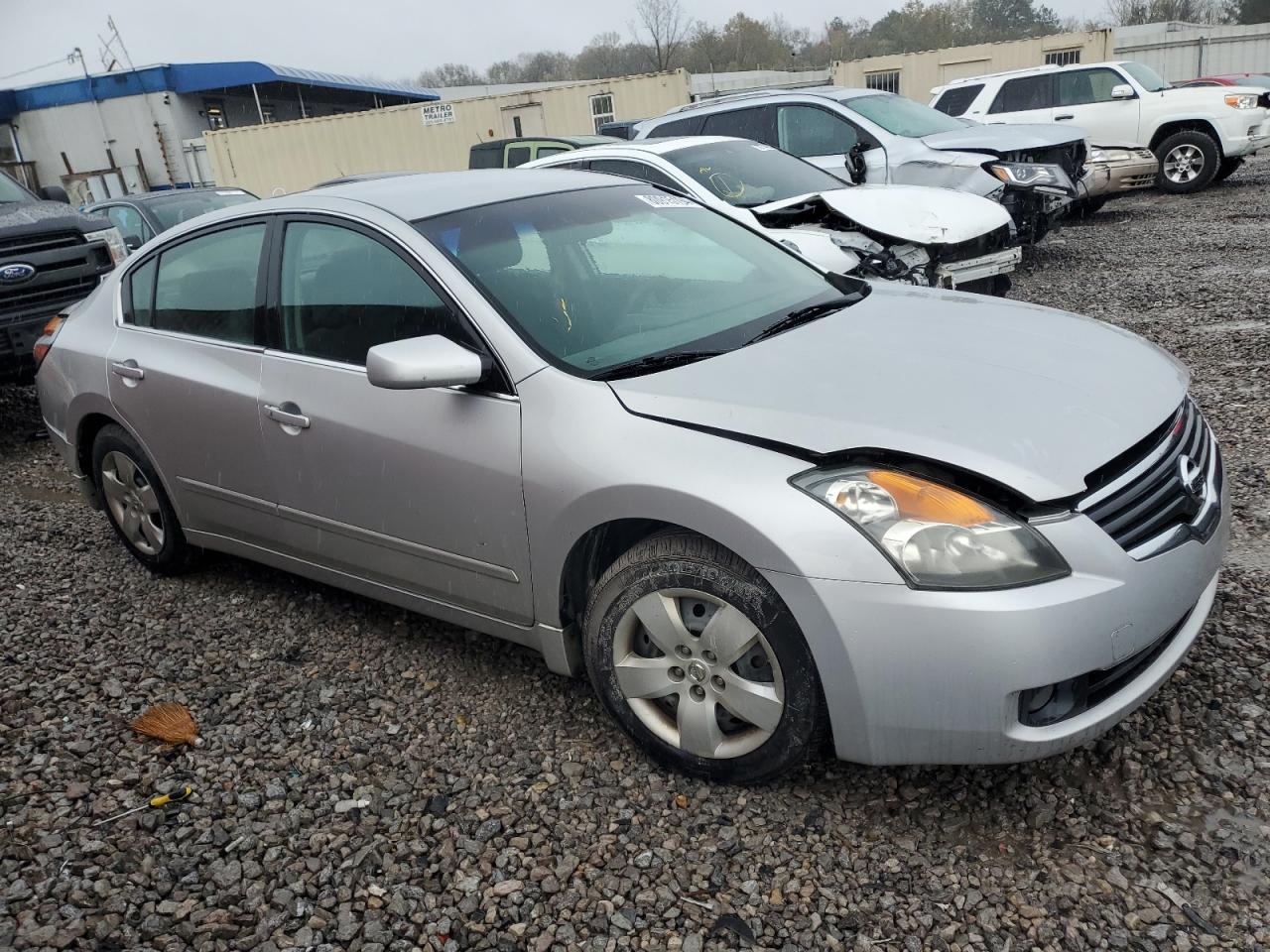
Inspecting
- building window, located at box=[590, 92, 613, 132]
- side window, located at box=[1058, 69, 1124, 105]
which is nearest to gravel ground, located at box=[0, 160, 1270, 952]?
side window, located at box=[1058, 69, 1124, 105]

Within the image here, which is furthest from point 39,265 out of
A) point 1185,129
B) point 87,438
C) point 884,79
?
point 884,79

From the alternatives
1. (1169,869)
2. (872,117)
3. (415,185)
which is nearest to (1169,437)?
(1169,869)

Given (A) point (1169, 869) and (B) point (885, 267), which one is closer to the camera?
(A) point (1169, 869)

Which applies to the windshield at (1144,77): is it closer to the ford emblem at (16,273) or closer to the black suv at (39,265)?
the black suv at (39,265)

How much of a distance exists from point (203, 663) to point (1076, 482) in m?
2.98

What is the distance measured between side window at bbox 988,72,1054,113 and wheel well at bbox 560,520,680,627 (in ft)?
44.1

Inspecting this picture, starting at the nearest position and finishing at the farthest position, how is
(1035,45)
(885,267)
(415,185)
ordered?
1. (415,185)
2. (885,267)
3. (1035,45)

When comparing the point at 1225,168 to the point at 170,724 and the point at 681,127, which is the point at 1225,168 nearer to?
the point at 681,127

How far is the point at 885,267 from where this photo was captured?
641 cm

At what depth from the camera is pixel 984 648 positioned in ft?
7.07

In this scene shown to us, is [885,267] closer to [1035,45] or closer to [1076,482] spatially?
[1076,482]

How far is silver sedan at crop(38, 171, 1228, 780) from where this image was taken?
7.34 ft

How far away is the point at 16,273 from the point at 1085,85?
43.2 feet

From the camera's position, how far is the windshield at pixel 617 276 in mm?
2938
